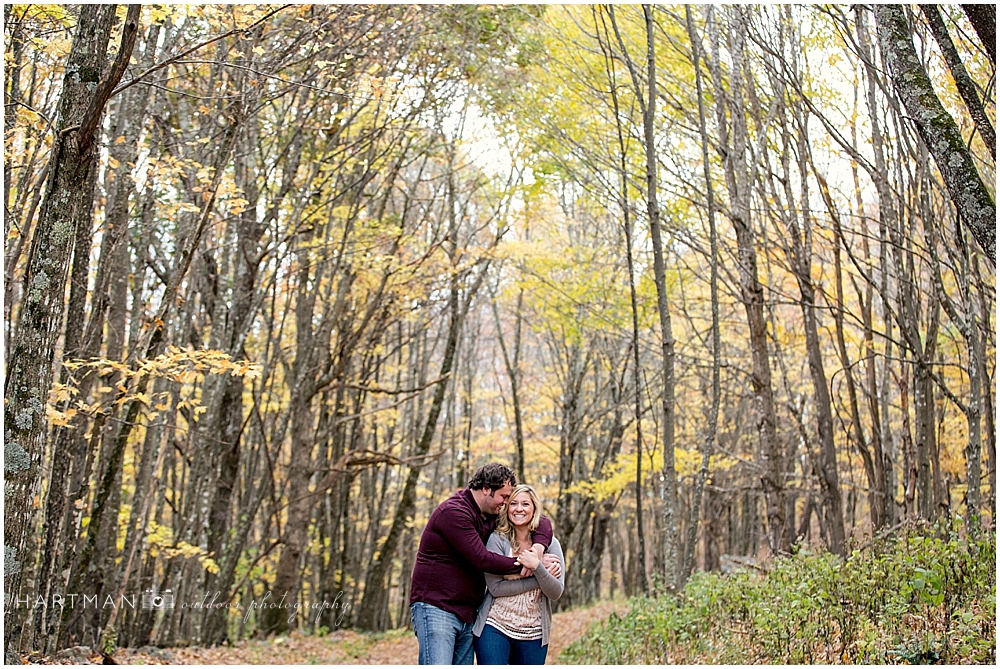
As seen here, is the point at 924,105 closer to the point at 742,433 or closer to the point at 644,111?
the point at 644,111

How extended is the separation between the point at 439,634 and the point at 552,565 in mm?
642

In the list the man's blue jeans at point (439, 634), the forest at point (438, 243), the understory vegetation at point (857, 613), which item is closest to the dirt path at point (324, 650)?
the forest at point (438, 243)

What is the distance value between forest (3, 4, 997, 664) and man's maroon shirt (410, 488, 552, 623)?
6.61 ft

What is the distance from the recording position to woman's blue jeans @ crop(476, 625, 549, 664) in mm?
3527

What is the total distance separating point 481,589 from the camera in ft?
12.0

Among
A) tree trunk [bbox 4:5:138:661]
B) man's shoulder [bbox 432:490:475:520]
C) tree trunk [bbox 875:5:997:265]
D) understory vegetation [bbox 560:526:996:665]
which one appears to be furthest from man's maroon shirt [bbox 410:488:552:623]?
tree trunk [bbox 875:5:997:265]

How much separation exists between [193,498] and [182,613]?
253cm

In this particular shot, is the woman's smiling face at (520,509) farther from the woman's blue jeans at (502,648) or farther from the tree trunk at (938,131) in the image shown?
the tree trunk at (938,131)

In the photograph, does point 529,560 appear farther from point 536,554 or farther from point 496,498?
point 496,498

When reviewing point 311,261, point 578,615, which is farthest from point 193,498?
point 578,615

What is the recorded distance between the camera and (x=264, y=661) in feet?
28.3

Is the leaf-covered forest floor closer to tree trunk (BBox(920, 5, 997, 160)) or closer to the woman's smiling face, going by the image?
the woman's smiling face

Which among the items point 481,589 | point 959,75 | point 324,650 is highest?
point 959,75

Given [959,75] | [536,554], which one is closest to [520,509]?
[536,554]
